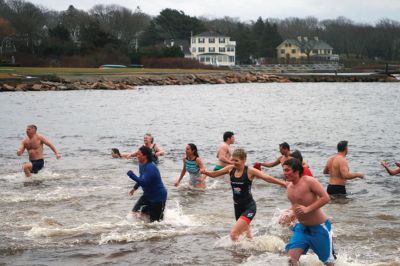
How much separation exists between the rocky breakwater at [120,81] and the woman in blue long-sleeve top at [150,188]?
2168 inches

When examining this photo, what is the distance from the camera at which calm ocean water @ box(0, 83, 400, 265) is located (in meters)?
10.2

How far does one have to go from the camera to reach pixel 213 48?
145625 mm

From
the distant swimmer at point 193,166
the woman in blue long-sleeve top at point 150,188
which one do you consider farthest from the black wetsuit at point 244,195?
the distant swimmer at point 193,166

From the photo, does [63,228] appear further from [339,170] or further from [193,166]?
[339,170]

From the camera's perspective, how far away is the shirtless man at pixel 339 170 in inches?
538

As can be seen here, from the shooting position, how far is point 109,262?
970 centimetres

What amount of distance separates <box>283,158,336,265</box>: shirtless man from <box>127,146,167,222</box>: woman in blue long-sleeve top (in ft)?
10.5

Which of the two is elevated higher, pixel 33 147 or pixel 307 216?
pixel 307 216

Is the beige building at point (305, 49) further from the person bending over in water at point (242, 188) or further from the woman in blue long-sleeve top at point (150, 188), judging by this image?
the person bending over in water at point (242, 188)

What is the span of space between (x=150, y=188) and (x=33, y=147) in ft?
22.1

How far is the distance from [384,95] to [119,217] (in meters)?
59.6

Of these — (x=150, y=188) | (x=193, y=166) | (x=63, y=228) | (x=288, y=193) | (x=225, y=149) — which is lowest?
(x=63, y=228)

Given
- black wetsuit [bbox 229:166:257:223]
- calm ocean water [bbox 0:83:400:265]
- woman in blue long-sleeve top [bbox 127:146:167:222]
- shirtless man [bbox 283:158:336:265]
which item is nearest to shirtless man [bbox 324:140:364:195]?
calm ocean water [bbox 0:83:400:265]

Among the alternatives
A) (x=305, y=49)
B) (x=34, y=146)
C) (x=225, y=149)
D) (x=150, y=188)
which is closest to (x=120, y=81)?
(x=34, y=146)
